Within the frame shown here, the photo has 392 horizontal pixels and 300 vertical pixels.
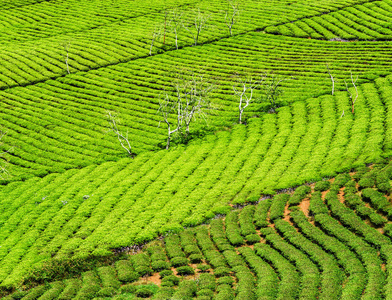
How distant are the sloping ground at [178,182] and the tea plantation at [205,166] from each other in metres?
0.25

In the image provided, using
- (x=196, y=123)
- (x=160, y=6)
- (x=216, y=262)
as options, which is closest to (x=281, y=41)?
(x=196, y=123)

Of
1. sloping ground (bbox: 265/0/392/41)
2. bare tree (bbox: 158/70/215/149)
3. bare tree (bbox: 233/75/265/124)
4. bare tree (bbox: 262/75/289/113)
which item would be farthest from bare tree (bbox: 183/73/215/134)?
sloping ground (bbox: 265/0/392/41)

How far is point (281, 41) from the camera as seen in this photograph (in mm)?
108250

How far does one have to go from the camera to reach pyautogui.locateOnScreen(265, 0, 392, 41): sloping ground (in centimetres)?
10588

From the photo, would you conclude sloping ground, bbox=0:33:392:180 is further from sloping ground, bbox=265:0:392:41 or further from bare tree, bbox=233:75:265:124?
sloping ground, bbox=265:0:392:41

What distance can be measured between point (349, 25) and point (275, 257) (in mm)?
94944

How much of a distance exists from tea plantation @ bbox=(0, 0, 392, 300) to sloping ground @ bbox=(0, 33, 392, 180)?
15.9 inches

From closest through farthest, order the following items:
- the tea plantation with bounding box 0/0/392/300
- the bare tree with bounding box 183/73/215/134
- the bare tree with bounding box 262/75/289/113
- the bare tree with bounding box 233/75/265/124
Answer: the tea plantation with bounding box 0/0/392/300, the bare tree with bounding box 183/73/215/134, the bare tree with bounding box 262/75/289/113, the bare tree with bounding box 233/75/265/124

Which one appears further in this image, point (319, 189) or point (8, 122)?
point (8, 122)

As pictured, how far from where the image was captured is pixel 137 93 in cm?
8850

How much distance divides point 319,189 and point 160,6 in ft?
386

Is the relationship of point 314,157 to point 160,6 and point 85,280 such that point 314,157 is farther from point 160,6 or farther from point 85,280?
point 160,6

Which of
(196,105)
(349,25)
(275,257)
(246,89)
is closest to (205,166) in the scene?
(196,105)

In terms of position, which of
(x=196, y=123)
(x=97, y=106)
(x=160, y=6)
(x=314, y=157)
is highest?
(x=160, y=6)
